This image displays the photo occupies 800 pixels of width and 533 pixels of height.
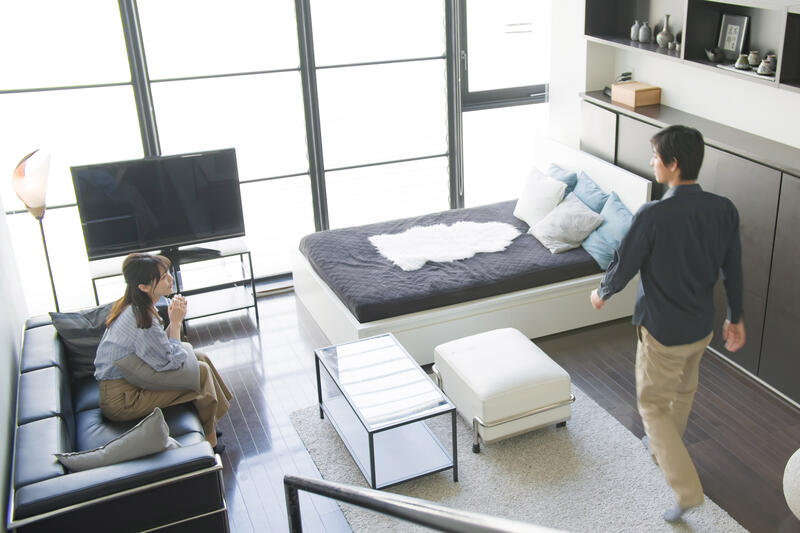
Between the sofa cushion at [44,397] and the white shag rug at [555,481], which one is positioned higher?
the sofa cushion at [44,397]

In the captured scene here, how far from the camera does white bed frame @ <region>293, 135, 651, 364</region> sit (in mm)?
4539

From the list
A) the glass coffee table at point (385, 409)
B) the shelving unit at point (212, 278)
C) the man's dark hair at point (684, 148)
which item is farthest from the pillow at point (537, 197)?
the man's dark hair at point (684, 148)

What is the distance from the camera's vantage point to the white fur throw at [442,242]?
4.94m

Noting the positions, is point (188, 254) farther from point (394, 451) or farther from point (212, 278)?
point (394, 451)

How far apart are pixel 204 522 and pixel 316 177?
340cm

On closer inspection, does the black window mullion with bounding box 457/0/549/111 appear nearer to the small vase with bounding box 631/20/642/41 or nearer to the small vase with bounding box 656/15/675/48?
the small vase with bounding box 631/20/642/41

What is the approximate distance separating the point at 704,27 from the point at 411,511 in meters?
3.95

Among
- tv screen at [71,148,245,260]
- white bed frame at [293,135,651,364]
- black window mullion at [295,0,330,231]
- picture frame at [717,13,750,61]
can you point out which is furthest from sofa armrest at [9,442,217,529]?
picture frame at [717,13,750,61]

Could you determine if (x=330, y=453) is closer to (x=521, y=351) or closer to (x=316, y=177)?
(x=521, y=351)

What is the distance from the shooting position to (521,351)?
13.0 feet

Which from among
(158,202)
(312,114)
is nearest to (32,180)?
(158,202)

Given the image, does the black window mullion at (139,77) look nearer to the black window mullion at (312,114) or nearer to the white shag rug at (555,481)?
the black window mullion at (312,114)

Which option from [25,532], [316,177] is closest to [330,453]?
[25,532]

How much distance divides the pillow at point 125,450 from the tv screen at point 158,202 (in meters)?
2.30
